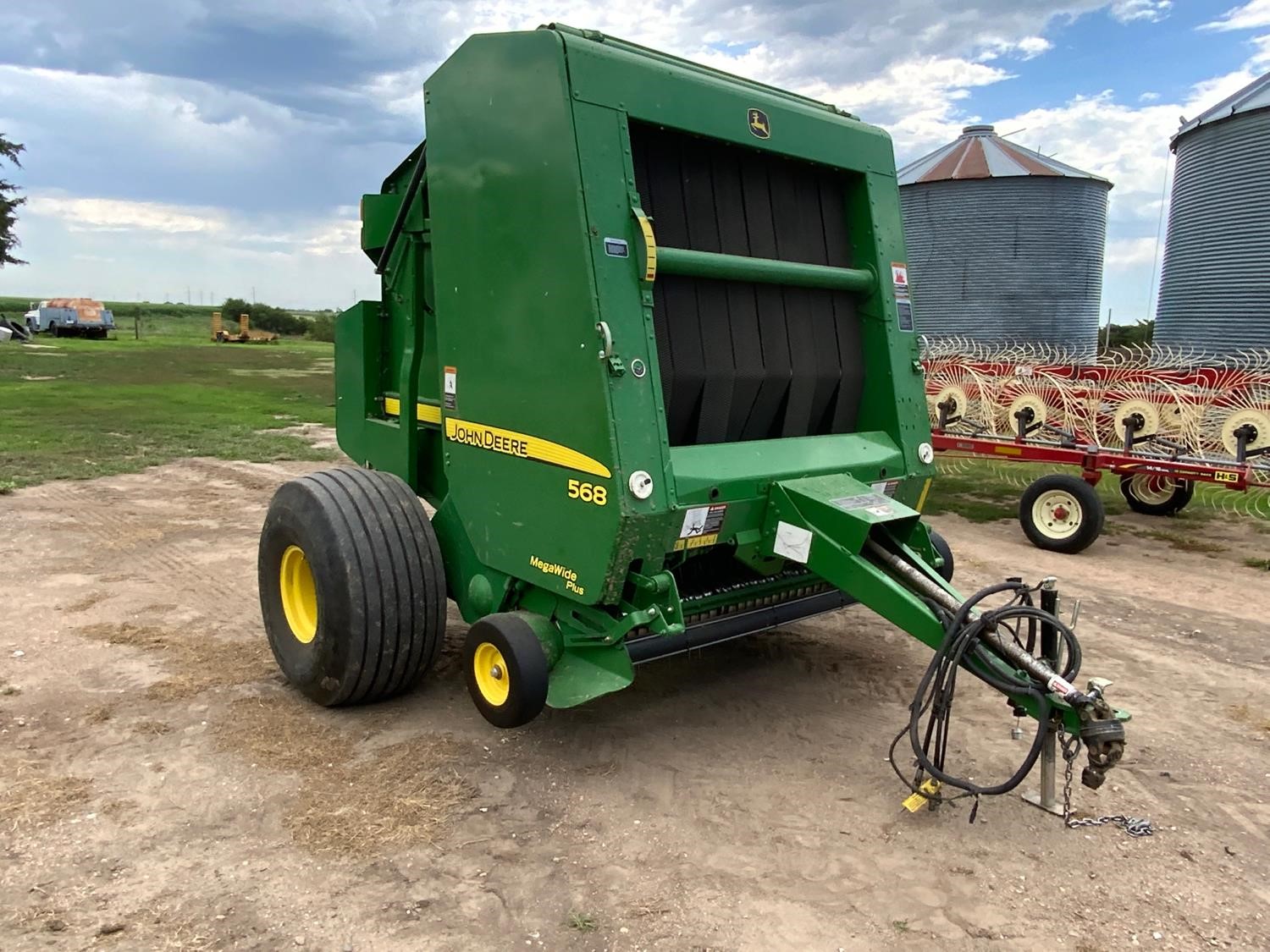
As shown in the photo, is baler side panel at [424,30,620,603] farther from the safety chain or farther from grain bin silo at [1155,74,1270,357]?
grain bin silo at [1155,74,1270,357]

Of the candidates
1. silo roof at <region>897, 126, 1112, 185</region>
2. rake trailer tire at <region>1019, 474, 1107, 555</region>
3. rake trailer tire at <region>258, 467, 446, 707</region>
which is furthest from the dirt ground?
silo roof at <region>897, 126, 1112, 185</region>

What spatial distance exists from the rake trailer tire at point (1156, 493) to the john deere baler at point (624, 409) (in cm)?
577

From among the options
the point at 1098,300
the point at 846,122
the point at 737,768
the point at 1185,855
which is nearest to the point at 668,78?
the point at 846,122

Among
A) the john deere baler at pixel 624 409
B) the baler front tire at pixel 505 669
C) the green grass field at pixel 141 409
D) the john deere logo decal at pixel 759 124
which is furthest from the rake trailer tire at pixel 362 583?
the green grass field at pixel 141 409

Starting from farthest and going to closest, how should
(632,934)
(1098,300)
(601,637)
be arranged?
(1098,300), (601,637), (632,934)

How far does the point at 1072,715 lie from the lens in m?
3.02

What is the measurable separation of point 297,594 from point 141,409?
1312 centimetres

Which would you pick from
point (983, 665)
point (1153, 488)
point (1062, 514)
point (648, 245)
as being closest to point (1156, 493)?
point (1153, 488)

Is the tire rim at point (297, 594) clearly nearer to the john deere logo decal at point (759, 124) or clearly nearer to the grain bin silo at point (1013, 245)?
the john deere logo decal at point (759, 124)

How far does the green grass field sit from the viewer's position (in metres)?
11.1

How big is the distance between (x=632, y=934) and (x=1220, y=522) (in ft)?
27.9

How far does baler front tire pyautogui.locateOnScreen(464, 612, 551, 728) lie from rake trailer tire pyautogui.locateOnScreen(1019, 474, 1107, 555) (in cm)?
562

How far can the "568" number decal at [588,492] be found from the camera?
3453mm

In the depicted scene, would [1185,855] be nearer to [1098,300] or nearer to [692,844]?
[692,844]
